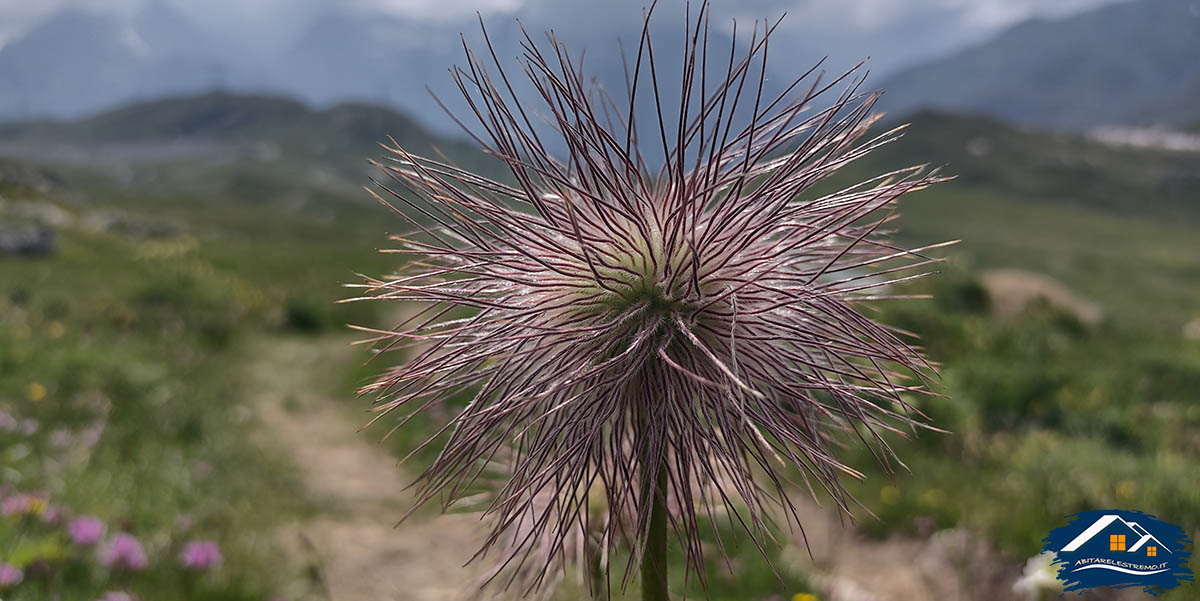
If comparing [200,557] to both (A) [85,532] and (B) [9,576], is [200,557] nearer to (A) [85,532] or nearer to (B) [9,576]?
(A) [85,532]

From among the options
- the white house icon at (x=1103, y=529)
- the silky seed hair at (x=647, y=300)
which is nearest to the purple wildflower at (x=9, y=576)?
the silky seed hair at (x=647, y=300)

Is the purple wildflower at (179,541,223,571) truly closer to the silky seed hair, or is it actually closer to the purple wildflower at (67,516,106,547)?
the purple wildflower at (67,516,106,547)

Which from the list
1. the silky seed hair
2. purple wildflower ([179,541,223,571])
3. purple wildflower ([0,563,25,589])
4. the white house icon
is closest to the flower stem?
the silky seed hair

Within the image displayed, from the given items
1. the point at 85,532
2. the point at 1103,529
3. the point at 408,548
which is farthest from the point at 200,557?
the point at 1103,529

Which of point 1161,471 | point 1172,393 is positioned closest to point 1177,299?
point 1172,393

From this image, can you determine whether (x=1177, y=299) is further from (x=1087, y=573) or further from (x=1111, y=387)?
(x=1087, y=573)

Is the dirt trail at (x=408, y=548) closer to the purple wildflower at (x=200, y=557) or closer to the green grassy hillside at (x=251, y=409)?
the green grassy hillside at (x=251, y=409)
